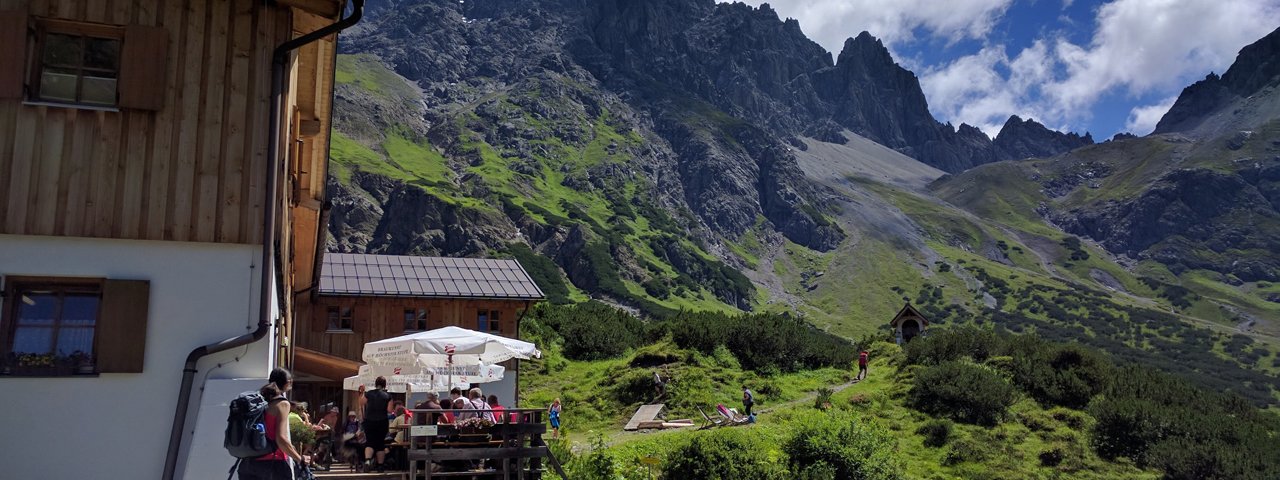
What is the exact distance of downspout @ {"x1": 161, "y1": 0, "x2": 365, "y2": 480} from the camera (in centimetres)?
1029

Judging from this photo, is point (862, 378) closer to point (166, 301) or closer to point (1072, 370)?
point (1072, 370)

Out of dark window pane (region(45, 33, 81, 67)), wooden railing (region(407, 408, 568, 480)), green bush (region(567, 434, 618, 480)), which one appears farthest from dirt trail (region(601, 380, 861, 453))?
dark window pane (region(45, 33, 81, 67))

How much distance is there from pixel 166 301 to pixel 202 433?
164cm

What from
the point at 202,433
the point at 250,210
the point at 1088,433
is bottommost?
the point at 1088,433

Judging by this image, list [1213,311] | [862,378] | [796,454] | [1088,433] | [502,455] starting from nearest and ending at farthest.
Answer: [502,455], [796,454], [1088,433], [862,378], [1213,311]

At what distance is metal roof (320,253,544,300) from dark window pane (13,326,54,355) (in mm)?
20075

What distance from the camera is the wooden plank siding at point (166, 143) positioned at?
10.3 metres

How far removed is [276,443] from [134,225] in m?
3.67

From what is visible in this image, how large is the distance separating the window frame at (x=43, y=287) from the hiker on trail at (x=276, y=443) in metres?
2.89

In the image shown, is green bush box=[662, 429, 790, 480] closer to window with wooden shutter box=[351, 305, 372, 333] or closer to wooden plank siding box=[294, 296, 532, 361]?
wooden plank siding box=[294, 296, 532, 361]

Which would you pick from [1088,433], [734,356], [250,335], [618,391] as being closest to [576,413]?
[618,391]

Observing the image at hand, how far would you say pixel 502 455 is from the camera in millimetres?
14023

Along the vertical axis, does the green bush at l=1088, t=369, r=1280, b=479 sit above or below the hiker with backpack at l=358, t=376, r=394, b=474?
below

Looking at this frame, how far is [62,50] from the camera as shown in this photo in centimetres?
1073
